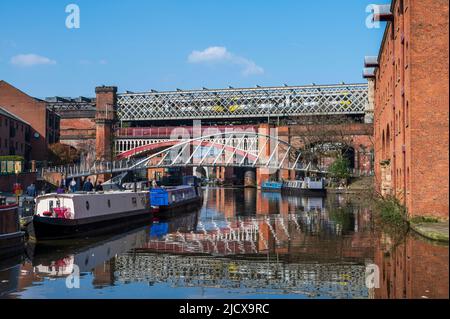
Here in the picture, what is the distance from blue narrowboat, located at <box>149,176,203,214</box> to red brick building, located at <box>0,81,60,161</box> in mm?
26669

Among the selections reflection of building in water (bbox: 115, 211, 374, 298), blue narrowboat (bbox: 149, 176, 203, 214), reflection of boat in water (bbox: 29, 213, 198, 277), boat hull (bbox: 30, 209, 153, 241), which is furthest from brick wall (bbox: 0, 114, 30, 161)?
reflection of building in water (bbox: 115, 211, 374, 298)

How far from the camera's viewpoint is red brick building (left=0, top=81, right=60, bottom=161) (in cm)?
6325

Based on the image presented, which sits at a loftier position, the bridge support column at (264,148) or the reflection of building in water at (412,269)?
the bridge support column at (264,148)

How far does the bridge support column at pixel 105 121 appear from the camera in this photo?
238ft

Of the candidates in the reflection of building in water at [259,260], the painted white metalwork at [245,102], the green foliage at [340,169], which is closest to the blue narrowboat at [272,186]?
the green foliage at [340,169]

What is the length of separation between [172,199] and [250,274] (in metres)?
21.6

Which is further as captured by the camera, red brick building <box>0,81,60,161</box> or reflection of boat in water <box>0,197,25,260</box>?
red brick building <box>0,81,60,161</box>

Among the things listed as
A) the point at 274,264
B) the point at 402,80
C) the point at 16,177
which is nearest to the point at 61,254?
the point at 274,264

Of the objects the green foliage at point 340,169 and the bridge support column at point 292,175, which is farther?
the bridge support column at point 292,175

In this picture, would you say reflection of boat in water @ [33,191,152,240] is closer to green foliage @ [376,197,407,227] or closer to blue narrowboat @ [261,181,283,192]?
green foliage @ [376,197,407,227]

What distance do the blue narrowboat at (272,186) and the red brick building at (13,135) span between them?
24.7 meters

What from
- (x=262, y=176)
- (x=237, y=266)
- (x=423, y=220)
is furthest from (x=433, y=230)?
(x=262, y=176)

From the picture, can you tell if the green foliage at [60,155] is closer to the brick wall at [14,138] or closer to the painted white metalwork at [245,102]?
the brick wall at [14,138]
